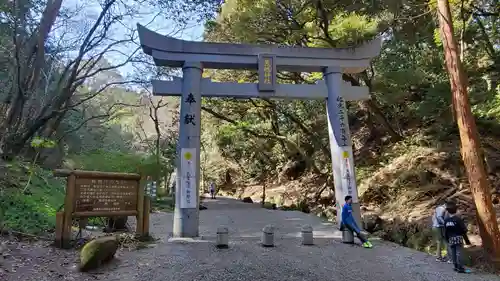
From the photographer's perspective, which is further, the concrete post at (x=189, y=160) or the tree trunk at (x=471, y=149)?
the concrete post at (x=189, y=160)

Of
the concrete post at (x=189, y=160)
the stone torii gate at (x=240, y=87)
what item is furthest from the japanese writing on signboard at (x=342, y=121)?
the concrete post at (x=189, y=160)

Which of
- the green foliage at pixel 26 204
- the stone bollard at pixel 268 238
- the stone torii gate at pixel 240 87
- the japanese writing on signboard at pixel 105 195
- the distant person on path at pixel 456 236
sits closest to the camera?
the distant person on path at pixel 456 236

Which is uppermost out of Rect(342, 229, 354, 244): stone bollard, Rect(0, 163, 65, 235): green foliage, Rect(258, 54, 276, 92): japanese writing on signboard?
Rect(258, 54, 276, 92): japanese writing on signboard

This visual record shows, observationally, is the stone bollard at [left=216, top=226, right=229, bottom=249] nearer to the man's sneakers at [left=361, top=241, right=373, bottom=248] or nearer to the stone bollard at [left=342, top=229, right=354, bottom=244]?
the stone bollard at [left=342, top=229, right=354, bottom=244]

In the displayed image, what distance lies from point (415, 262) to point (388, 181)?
5878 millimetres

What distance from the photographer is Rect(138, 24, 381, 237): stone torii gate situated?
302 inches

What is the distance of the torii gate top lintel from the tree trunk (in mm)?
2475

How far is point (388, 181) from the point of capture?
1159 centimetres

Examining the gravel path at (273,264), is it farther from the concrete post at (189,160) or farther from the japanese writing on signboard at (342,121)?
the japanese writing on signboard at (342,121)

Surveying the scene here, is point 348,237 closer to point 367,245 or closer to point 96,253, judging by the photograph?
point 367,245

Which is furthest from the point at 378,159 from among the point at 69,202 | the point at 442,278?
the point at 69,202

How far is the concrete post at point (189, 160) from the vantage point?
24.8 feet

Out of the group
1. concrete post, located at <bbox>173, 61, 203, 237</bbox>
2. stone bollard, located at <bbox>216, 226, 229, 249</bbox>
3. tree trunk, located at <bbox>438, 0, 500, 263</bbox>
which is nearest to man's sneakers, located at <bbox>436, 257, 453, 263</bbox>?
tree trunk, located at <bbox>438, 0, 500, 263</bbox>

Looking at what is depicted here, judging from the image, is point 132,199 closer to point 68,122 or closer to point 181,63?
point 181,63
